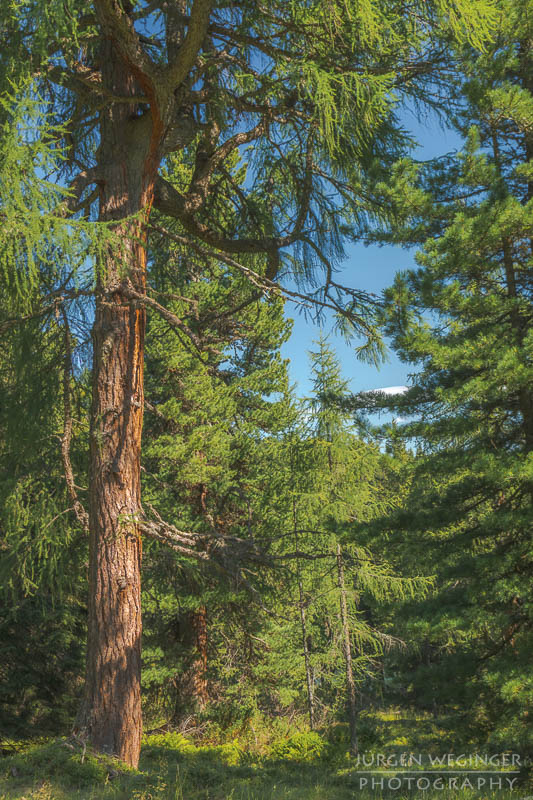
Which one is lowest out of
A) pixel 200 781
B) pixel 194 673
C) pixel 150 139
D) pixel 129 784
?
pixel 200 781

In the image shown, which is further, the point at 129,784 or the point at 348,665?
the point at 348,665

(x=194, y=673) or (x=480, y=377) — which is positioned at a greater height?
(x=480, y=377)

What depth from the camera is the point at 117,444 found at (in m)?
5.45

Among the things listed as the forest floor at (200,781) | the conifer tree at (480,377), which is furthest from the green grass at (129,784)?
the conifer tree at (480,377)

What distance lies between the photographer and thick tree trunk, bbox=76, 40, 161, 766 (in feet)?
16.1

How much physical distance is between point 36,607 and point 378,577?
625cm

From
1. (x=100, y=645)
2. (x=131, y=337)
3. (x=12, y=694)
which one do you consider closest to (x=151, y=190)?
(x=131, y=337)

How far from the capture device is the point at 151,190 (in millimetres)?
6008

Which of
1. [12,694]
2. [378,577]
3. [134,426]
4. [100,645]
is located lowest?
[12,694]

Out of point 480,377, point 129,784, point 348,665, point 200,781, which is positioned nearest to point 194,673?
point 348,665

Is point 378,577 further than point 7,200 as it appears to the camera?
Yes

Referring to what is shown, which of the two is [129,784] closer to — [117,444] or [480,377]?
[117,444]

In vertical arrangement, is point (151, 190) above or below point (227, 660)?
above

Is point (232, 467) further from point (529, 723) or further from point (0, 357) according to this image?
point (529, 723)
